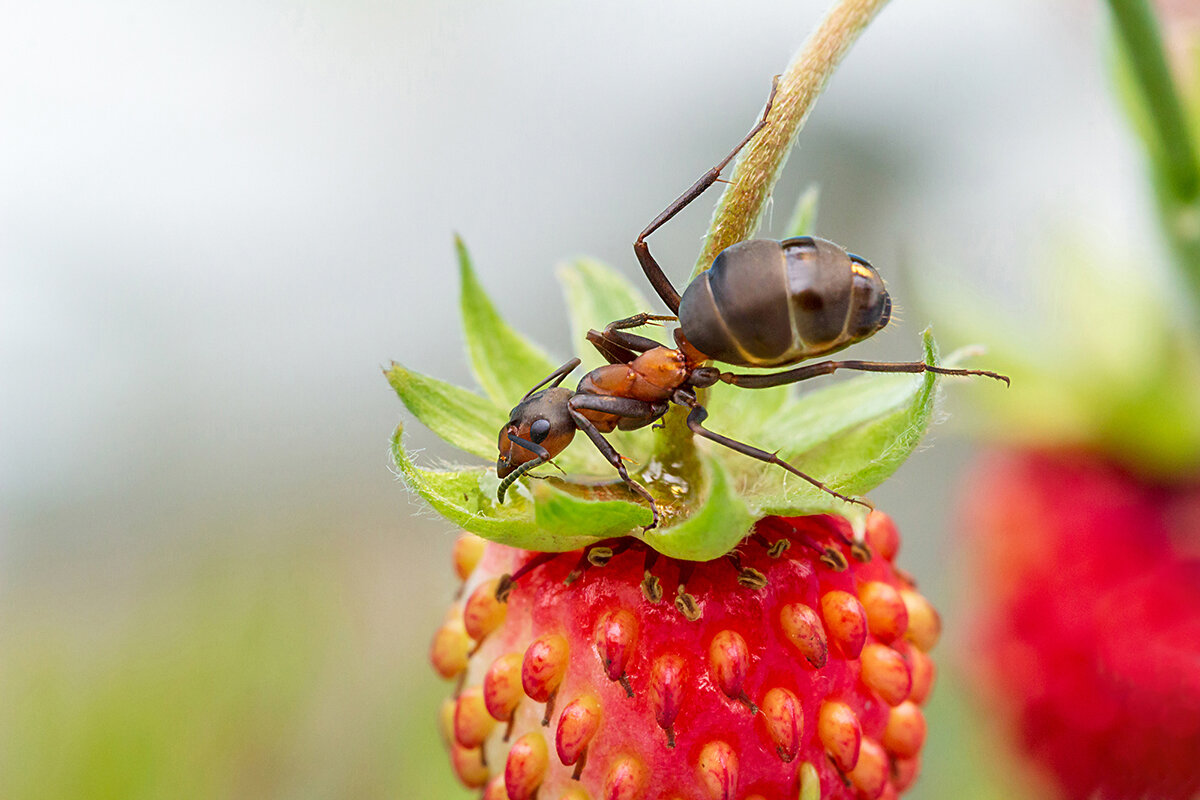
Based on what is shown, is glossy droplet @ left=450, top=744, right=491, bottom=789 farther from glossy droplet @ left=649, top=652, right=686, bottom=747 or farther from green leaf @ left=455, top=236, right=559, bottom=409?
green leaf @ left=455, top=236, right=559, bottom=409

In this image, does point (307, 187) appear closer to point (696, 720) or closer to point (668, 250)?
point (668, 250)

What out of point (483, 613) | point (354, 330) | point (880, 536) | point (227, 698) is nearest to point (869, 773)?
point (880, 536)

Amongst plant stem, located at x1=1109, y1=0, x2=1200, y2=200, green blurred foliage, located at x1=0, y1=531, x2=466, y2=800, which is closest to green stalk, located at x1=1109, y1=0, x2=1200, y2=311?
plant stem, located at x1=1109, y1=0, x2=1200, y2=200

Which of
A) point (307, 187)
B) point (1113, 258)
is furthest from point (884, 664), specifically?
point (307, 187)

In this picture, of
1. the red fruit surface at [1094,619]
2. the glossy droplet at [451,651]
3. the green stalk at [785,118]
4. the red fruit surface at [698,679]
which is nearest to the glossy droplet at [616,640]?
the red fruit surface at [698,679]

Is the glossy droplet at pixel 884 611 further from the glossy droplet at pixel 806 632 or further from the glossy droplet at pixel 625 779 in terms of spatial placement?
the glossy droplet at pixel 625 779

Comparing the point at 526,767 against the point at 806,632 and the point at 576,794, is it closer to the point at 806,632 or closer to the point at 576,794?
the point at 576,794
